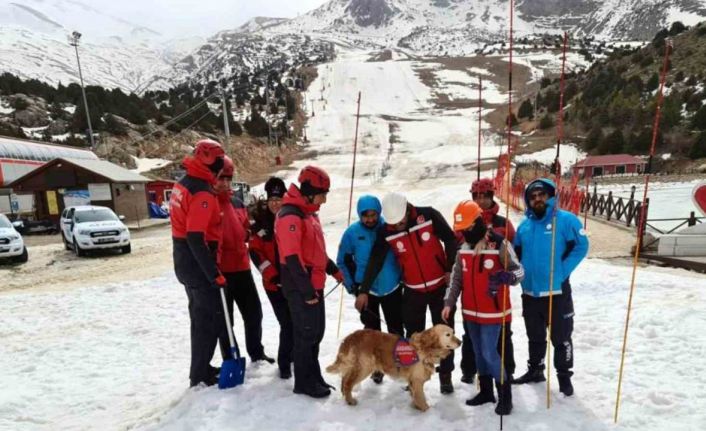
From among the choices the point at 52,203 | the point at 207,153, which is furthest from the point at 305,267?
the point at 52,203

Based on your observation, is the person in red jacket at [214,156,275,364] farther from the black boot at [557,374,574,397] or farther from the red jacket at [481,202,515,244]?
the black boot at [557,374,574,397]

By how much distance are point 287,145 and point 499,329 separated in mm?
55252

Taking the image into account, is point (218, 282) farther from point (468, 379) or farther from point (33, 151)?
point (33, 151)

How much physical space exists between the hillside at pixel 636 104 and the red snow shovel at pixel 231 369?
46.1 meters

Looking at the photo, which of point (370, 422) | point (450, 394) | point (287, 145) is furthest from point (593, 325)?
point (287, 145)

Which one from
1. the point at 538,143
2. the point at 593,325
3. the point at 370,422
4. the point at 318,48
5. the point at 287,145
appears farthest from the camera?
the point at 318,48

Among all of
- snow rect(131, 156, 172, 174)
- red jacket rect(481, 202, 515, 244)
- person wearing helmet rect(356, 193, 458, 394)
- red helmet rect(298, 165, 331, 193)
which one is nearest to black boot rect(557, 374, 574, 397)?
person wearing helmet rect(356, 193, 458, 394)

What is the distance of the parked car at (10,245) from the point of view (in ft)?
45.0

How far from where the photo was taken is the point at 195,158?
367 centimetres

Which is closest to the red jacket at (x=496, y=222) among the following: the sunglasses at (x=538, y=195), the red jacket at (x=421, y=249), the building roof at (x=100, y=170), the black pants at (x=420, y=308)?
the sunglasses at (x=538, y=195)

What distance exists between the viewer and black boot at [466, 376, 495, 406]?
143 inches

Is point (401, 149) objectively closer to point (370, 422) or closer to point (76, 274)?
point (76, 274)

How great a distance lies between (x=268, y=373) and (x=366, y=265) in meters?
1.49

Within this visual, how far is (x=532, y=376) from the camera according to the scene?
159 inches
